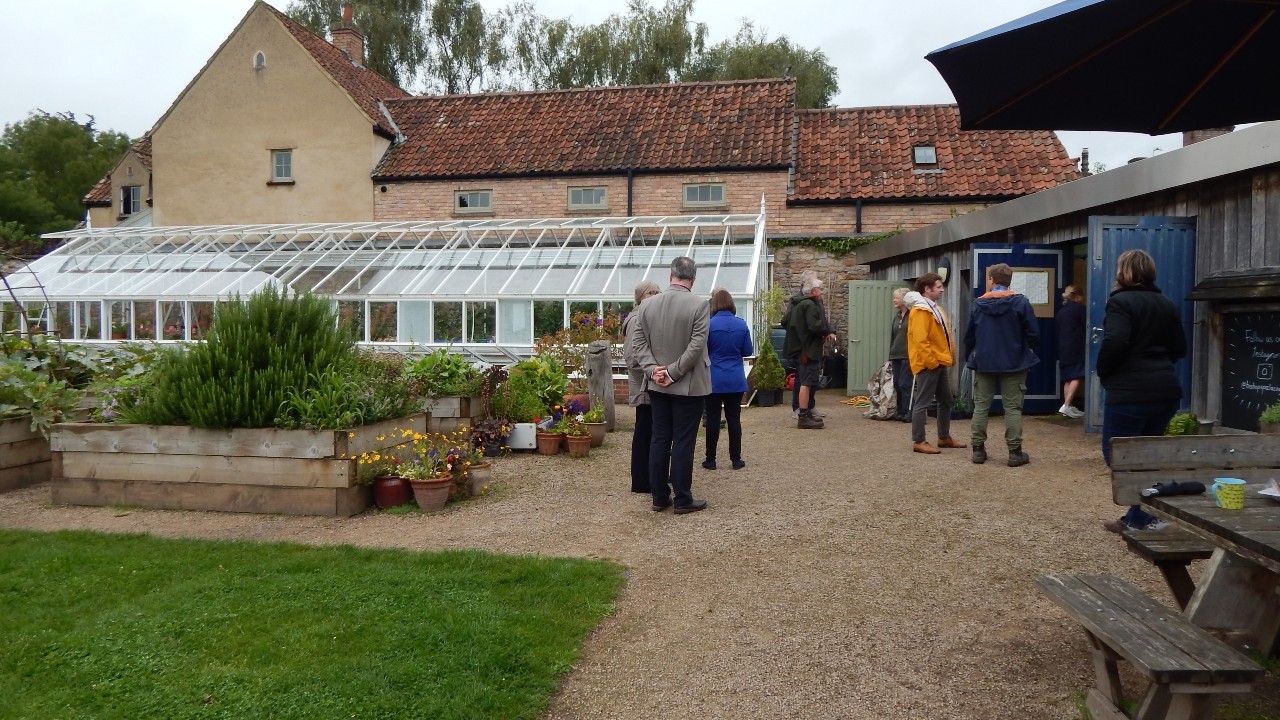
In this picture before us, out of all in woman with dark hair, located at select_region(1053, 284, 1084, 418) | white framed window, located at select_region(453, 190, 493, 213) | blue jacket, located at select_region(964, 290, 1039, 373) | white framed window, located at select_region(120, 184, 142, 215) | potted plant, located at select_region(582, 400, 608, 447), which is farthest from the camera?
white framed window, located at select_region(120, 184, 142, 215)

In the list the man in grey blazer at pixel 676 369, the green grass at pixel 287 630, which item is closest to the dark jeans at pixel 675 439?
the man in grey blazer at pixel 676 369

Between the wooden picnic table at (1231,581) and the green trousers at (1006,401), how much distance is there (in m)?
4.42

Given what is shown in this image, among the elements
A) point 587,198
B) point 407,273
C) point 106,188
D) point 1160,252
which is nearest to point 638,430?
point 1160,252

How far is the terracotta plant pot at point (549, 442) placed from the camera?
8.88 metres

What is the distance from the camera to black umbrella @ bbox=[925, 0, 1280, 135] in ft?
10.3

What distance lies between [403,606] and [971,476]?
4.99 metres

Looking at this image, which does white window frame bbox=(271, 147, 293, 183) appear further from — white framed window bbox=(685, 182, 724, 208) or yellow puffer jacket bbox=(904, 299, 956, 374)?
yellow puffer jacket bbox=(904, 299, 956, 374)

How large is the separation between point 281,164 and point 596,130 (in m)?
8.26

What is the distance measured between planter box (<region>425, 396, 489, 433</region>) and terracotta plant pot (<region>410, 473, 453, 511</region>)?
6.59 ft

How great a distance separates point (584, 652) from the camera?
3.81m

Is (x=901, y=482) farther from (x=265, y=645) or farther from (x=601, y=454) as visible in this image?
(x=265, y=645)

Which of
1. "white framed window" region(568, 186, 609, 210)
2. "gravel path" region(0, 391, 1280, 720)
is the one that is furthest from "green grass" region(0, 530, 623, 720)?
"white framed window" region(568, 186, 609, 210)

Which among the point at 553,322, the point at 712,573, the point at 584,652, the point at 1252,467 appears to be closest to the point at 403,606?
the point at 584,652

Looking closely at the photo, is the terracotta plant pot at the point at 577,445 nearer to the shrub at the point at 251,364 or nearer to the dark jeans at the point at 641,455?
the dark jeans at the point at 641,455
